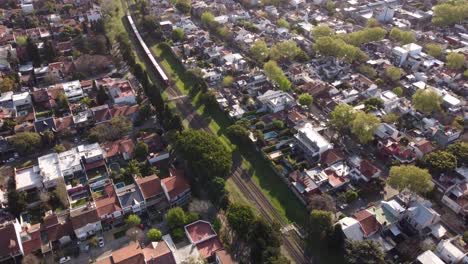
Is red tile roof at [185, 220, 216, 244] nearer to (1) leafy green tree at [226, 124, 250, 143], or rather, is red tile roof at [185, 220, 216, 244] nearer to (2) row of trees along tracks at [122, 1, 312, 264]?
(2) row of trees along tracks at [122, 1, 312, 264]

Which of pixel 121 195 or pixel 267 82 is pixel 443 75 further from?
pixel 121 195

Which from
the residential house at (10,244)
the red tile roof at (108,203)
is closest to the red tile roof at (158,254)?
the red tile roof at (108,203)

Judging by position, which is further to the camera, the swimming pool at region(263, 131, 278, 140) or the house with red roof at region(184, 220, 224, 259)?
the swimming pool at region(263, 131, 278, 140)

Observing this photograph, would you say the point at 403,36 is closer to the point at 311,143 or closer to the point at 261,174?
the point at 311,143

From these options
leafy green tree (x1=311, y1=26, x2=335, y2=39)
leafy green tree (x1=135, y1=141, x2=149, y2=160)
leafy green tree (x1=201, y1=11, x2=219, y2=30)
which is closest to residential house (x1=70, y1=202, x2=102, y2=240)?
leafy green tree (x1=135, y1=141, x2=149, y2=160)

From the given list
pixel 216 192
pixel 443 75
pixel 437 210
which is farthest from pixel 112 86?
pixel 443 75

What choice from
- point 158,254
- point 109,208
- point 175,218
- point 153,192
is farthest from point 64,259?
point 175,218
